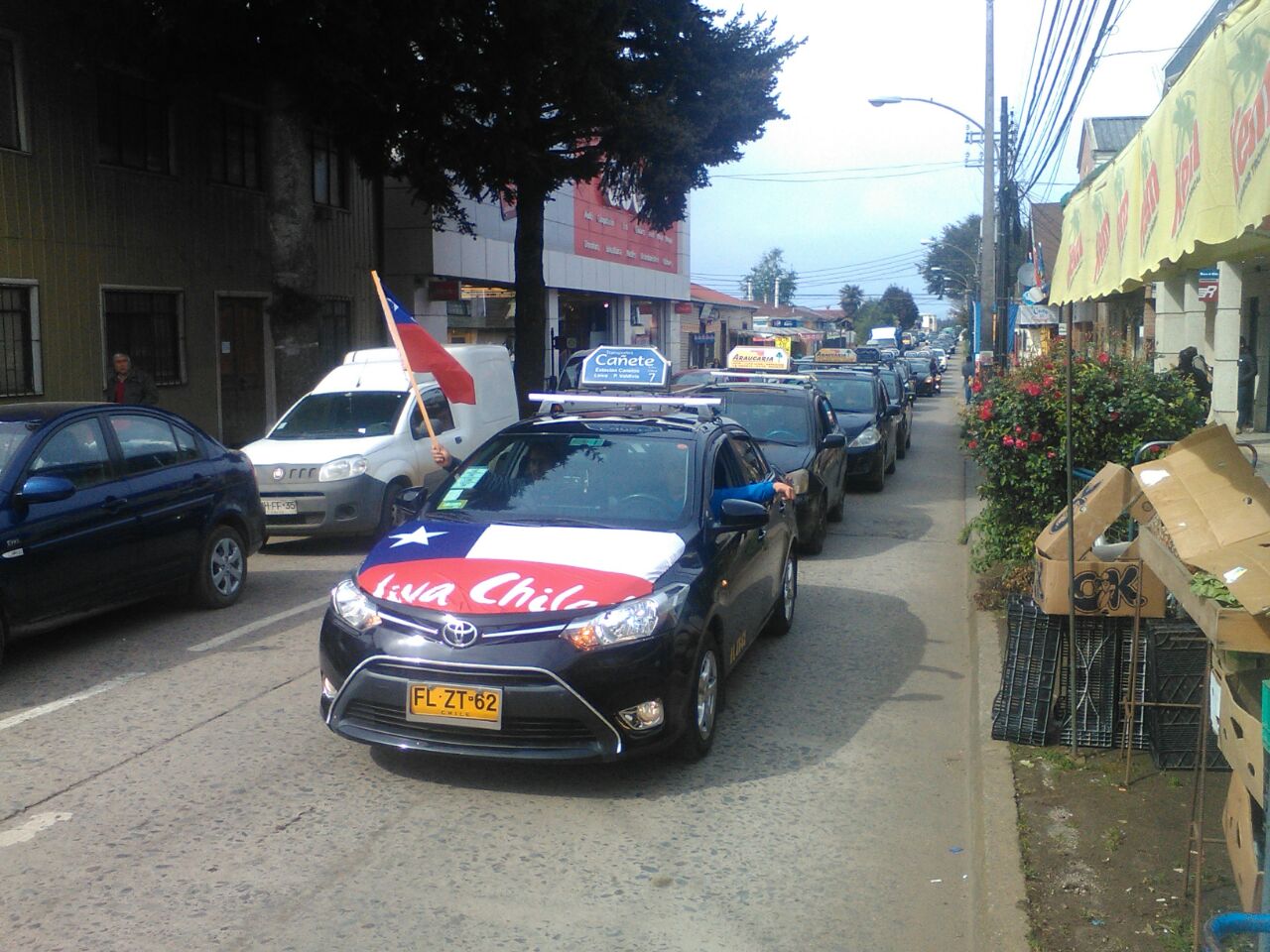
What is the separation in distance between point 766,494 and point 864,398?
10.9 metres

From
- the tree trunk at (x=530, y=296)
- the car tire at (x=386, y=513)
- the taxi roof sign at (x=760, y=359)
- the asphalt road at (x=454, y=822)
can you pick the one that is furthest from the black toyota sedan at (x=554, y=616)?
the tree trunk at (x=530, y=296)

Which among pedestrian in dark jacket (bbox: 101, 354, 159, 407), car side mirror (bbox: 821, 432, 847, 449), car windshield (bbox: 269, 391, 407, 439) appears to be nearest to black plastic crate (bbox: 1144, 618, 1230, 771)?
car side mirror (bbox: 821, 432, 847, 449)

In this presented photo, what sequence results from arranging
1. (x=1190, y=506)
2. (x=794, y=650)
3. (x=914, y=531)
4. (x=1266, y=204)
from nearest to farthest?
(x=1266, y=204) < (x=1190, y=506) < (x=794, y=650) < (x=914, y=531)

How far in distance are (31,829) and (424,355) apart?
5.22m

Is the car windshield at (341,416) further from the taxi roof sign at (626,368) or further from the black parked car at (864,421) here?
the black parked car at (864,421)

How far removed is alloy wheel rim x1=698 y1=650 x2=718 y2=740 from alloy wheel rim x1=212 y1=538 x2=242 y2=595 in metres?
4.69

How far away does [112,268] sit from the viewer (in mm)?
17672

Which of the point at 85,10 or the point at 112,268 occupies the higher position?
the point at 85,10

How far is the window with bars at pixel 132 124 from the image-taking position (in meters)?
17.5

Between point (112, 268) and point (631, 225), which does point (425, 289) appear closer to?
point (112, 268)

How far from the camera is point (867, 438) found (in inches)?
644

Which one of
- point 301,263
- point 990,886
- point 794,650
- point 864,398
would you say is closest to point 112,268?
point 301,263

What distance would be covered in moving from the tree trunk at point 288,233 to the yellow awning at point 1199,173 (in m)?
13.7

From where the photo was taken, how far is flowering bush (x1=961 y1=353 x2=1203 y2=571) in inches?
337
